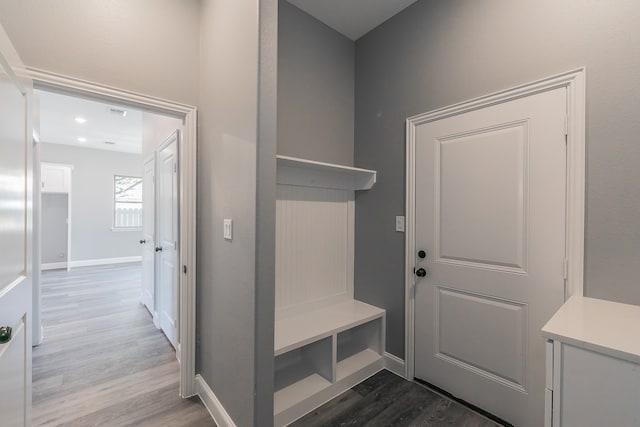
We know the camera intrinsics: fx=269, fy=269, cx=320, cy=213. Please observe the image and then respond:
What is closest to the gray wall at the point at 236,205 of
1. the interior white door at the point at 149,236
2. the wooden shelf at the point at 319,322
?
the wooden shelf at the point at 319,322

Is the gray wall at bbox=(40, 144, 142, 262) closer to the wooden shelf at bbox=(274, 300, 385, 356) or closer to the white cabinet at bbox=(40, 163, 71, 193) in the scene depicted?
the white cabinet at bbox=(40, 163, 71, 193)

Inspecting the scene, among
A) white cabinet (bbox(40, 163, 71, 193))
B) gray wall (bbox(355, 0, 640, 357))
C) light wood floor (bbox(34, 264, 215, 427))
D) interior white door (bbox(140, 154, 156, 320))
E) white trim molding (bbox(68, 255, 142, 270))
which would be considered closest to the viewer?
gray wall (bbox(355, 0, 640, 357))

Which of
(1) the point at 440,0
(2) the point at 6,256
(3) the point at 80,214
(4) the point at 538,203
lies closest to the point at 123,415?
(2) the point at 6,256

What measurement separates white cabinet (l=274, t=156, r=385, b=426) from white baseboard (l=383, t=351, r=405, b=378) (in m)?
0.08

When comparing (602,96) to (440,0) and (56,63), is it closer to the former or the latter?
(440,0)

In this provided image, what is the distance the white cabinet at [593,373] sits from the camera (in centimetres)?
84

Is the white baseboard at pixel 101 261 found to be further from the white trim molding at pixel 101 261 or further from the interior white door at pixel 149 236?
the interior white door at pixel 149 236

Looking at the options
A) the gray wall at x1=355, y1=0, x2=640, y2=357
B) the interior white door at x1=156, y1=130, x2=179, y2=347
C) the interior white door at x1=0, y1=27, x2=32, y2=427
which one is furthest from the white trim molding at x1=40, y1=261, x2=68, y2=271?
the gray wall at x1=355, y1=0, x2=640, y2=357

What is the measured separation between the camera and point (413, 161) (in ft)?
6.86

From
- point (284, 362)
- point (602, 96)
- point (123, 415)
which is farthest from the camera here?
point (284, 362)

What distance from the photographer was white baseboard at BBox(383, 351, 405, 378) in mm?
2143

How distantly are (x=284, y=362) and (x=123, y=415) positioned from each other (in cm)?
106

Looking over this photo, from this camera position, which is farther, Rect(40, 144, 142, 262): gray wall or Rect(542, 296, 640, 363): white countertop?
Rect(40, 144, 142, 262): gray wall

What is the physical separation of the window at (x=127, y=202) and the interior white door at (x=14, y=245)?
6.30 m
